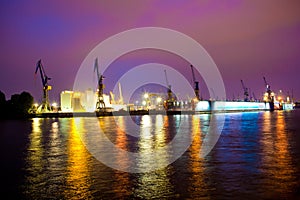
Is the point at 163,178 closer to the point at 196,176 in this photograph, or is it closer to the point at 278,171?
the point at 196,176

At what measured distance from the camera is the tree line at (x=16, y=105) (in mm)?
121231

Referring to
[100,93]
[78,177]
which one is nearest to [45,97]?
[100,93]

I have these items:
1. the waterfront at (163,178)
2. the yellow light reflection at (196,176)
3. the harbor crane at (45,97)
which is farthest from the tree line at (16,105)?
the yellow light reflection at (196,176)

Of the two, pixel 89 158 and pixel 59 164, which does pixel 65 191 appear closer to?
pixel 59 164

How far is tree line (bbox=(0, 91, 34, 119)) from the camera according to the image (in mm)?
121231

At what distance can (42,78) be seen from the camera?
167 m

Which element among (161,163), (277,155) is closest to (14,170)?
(161,163)

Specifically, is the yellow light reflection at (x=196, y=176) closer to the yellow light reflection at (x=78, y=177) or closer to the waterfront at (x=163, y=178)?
the waterfront at (x=163, y=178)

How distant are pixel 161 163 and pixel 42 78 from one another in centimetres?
16243

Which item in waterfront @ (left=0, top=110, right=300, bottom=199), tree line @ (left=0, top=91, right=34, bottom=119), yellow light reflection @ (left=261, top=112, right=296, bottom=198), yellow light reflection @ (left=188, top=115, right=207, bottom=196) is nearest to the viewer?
waterfront @ (left=0, top=110, right=300, bottom=199)

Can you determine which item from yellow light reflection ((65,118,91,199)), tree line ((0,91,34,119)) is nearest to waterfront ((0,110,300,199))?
yellow light reflection ((65,118,91,199))

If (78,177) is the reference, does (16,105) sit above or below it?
above

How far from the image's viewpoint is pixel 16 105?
12694 cm

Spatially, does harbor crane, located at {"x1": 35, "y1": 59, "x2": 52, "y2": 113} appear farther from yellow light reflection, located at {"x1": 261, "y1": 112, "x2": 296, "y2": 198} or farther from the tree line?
yellow light reflection, located at {"x1": 261, "y1": 112, "x2": 296, "y2": 198}
